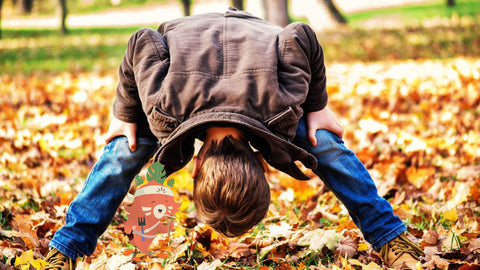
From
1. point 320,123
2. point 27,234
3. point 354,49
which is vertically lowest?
point 354,49

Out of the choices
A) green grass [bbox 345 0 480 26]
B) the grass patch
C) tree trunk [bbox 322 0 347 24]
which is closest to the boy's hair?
the grass patch

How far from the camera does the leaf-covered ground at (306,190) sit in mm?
2346

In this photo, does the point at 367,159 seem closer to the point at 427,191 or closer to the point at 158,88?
the point at 427,191

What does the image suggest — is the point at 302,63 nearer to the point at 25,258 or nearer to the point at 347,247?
the point at 347,247

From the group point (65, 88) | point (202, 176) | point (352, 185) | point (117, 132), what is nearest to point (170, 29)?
point (117, 132)

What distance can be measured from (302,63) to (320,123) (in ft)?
1.12

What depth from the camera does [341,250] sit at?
234 centimetres

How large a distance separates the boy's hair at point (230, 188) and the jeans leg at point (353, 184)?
0.36 metres

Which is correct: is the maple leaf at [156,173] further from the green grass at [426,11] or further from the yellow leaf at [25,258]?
the green grass at [426,11]

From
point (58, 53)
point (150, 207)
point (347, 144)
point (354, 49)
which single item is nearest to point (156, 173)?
point (150, 207)

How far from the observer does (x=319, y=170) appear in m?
2.29

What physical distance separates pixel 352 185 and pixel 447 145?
1.95 m

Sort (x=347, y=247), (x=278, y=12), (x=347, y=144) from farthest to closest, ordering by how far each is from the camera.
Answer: (x=278, y=12) → (x=347, y=144) → (x=347, y=247)

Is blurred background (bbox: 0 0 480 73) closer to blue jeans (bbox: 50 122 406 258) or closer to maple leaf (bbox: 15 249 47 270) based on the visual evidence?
blue jeans (bbox: 50 122 406 258)
